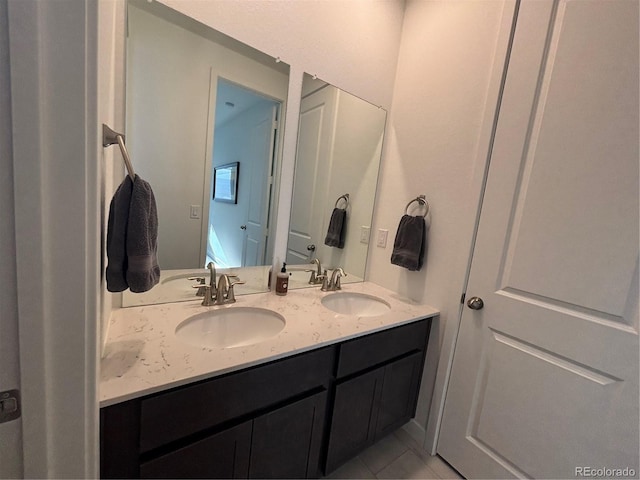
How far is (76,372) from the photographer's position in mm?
427

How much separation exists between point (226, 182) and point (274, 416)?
994 millimetres

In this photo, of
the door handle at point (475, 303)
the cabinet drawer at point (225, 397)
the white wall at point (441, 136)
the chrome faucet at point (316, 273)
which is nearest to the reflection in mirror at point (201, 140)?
the chrome faucet at point (316, 273)

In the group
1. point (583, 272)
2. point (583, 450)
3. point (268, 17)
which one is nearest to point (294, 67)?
point (268, 17)

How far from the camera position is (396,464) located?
1395 millimetres

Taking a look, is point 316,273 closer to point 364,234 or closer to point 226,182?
point 364,234

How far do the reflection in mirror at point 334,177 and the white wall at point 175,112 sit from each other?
356 mm

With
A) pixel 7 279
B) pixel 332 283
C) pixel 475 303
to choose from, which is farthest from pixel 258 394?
pixel 475 303

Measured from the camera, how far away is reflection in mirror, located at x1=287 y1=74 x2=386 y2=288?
1457mm

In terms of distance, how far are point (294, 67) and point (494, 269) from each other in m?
1.38

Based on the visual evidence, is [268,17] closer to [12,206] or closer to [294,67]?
[294,67]

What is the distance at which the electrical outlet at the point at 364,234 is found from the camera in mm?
1799

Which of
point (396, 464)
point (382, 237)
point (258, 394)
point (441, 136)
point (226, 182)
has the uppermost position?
point (441, 136)

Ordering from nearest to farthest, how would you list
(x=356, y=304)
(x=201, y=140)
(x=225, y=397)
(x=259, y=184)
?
1. (x=225, y=397)
2. (x=201, y=140)
3. (x=259, y=184)
4. (x=356, y=304)

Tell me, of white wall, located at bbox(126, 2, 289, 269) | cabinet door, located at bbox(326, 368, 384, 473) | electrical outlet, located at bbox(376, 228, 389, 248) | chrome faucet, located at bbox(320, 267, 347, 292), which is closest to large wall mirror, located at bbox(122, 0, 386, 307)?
white wall, located at bbox(126, 2, 289, 269)
